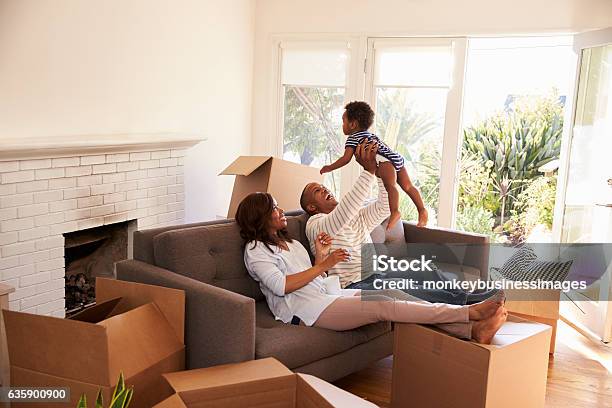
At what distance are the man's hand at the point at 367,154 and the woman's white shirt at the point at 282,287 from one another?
82 centimetres

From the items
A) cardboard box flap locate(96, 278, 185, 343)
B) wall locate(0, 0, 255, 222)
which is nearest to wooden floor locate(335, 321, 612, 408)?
cardboard box flap locate(96, 278, 185, 343)

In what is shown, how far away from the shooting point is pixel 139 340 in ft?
7.86

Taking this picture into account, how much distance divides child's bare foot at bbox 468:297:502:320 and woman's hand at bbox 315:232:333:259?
863 mm

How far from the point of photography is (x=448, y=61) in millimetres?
4961

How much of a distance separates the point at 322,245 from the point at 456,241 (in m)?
1.21

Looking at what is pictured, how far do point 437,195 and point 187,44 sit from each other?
94.2 inches

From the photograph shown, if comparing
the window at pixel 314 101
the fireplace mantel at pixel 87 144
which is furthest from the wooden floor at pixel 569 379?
the window at pixel 314 101

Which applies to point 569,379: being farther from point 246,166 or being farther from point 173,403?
point 246,166

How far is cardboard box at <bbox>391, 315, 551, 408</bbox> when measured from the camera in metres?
2.40

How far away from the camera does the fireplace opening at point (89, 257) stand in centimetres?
403

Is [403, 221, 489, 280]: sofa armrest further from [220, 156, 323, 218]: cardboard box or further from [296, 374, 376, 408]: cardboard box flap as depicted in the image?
[296, 374, 376, 408]: cardboard box flap

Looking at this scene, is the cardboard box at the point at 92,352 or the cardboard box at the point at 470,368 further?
the cardboard box at the point at 470,368

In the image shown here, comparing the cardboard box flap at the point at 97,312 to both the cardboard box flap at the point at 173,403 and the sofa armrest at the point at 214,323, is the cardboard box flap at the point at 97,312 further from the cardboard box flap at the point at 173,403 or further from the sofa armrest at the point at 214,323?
the cardboard box flap at the point at 173,403

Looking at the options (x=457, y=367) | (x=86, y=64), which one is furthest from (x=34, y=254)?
(x=457, y=367)
